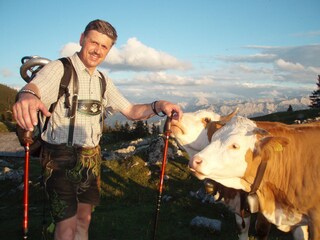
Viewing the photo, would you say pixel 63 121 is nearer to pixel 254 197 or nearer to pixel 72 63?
pixel 72 63

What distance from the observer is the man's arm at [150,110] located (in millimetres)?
5512

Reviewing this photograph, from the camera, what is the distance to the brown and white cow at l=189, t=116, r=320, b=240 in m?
4.78

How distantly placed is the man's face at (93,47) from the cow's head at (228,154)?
2.13 meters

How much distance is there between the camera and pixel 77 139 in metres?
5.01

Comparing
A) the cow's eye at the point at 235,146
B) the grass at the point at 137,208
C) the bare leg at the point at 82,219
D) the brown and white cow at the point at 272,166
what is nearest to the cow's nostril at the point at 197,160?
the brown and white cow at the point at 272,166

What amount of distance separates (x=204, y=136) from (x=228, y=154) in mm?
2104

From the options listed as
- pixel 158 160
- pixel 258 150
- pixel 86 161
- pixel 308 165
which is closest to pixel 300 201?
pixel 308 165

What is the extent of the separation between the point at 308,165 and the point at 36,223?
25.5ft

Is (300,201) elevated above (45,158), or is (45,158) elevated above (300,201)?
Answer: (45,158)

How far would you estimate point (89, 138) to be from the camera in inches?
202

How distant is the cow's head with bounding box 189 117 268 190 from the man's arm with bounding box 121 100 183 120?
86 centimetres

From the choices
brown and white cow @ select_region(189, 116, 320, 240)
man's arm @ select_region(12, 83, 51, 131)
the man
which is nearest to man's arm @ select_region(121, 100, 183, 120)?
the man

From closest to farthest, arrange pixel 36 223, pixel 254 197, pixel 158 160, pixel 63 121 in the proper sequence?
1. pixel 63 121
2. pixel 254 197
3. pixel 36 223
4. pixel 158 160

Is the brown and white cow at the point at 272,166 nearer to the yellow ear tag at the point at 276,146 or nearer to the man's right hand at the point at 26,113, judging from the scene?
the yellow ear tag at the point at 276,146
